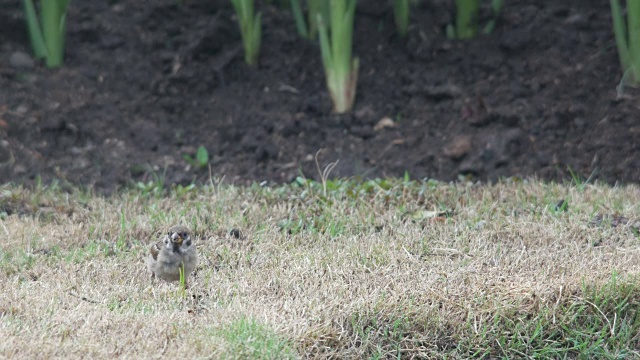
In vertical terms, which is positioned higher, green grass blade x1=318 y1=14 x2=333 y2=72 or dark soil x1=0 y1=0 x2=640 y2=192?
green grass blade x1=318 y1=14 x2=333 y2=72

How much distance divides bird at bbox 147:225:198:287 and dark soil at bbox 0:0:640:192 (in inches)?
75.2

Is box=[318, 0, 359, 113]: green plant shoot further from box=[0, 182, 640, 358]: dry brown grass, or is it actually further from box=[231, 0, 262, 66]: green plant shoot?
box=[0, 182, 640, 358]: dry brown grass

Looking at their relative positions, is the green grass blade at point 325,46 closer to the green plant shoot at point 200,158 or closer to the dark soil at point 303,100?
the dark soil at point 303,100

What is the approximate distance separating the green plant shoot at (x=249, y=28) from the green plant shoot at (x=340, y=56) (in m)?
0.52

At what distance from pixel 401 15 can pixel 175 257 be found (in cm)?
364

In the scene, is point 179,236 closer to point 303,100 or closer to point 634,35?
point 303,100

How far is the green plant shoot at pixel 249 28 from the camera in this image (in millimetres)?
6992

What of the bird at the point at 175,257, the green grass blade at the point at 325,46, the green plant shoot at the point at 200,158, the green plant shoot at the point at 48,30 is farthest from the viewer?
the green plant shoot at the point at 48,30

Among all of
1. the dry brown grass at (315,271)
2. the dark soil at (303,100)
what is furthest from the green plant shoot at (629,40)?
the dry brown grass at (315,271)

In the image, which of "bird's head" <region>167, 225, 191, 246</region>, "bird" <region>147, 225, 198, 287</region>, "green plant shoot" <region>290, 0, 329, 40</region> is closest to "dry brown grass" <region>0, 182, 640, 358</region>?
"bird" <region>147, 225, 198, 287</region>

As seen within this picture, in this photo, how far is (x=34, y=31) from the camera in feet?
23.1

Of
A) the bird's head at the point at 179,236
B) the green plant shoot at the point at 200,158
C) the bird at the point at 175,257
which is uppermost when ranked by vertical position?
the bird's head at the point at 179,236

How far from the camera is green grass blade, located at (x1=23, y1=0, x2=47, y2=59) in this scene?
6965mm

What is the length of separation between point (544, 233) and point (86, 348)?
2.41 m
